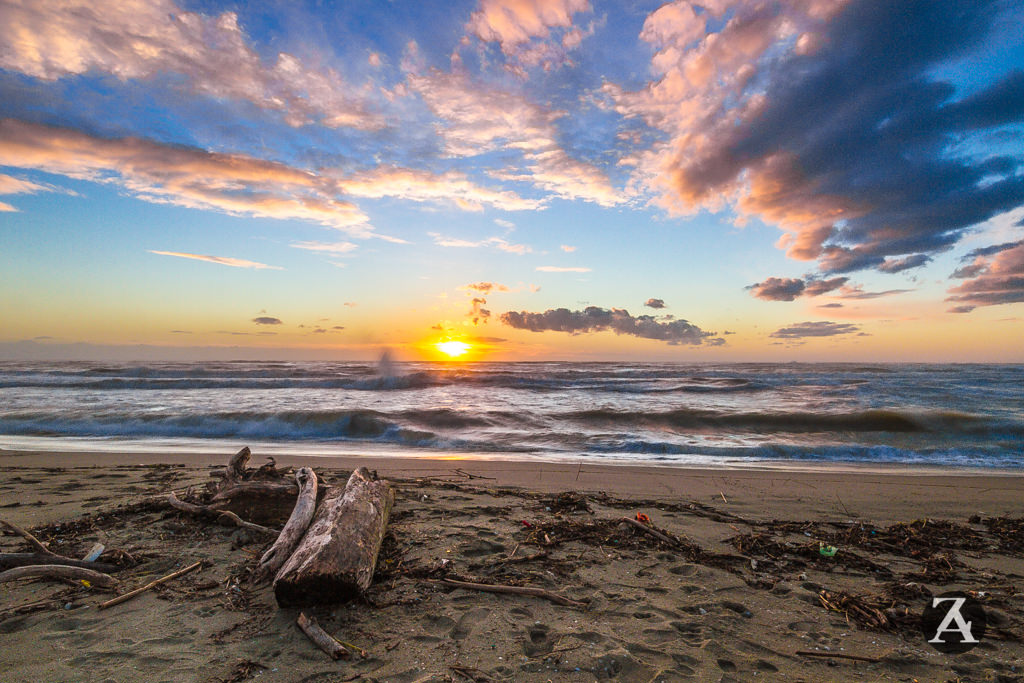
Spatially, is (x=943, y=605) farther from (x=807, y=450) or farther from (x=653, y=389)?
(x=653, y=389)

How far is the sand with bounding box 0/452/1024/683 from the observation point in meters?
2.68

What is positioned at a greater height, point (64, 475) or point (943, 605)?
point (943, 605)

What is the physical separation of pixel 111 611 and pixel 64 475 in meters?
5.68

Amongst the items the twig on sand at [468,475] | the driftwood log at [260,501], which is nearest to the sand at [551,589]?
the driftwood log at [260,501]

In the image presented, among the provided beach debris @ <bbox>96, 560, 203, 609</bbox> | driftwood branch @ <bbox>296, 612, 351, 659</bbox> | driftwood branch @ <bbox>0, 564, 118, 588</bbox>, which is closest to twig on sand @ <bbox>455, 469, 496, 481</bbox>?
beach debris @ <bbox>96, 560, 203, 609</bbox>

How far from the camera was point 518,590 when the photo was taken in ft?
11.4

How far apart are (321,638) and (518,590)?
1398 mm

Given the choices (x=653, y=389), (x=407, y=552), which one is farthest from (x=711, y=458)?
(x=653, y=389)

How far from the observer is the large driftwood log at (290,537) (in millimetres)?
3629

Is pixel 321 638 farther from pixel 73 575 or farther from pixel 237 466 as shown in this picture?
pixel 237 466

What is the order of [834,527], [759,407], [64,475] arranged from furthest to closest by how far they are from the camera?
[759,407], [64,475], [834,527]

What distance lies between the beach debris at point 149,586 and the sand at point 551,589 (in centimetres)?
7

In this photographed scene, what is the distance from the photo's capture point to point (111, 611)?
317 centimetres

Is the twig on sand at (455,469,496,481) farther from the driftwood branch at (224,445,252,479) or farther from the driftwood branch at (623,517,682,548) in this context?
the driftwood branch at (224,445,252,479)
